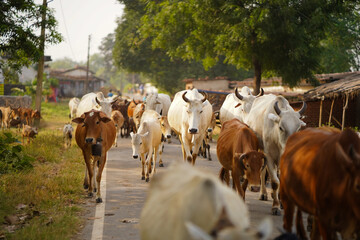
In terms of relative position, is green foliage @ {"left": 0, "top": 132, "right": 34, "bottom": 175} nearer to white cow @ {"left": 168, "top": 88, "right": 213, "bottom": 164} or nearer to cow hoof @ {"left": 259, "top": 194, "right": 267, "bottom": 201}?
white cow @ {"left": 168, "top": 88, "right": 213, "bottom": 164}

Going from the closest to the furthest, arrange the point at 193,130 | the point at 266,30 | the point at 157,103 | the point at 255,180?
1. the point at 255,180
2. the point at 193,130
3. the point at 157,103
4. the point at 266,30

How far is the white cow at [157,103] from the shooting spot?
1662 cm

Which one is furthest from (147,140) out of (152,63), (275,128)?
(152,63)

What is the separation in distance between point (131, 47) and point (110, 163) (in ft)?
85.9

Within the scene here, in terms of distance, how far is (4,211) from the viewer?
7141 mm

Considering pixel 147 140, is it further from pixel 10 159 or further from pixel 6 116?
pixel 6 116

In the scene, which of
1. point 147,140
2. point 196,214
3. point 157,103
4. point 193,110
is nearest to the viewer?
point 196,214

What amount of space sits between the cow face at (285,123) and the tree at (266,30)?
9801 millimetres

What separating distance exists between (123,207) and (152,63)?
112ft

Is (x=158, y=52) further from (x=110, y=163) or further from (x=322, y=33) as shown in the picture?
(x=110, y=163)

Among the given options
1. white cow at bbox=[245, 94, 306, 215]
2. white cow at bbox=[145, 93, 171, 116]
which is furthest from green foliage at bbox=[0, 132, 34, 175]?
white cow at bbox=[145, 93, 171, 116]

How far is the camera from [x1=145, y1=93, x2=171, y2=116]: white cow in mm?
16625

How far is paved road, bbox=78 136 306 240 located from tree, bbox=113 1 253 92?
94.1 feet

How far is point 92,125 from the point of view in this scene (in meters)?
8.56
